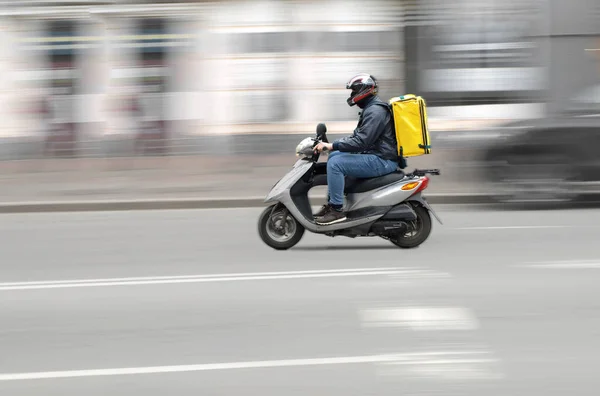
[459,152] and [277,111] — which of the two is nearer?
[459,152]

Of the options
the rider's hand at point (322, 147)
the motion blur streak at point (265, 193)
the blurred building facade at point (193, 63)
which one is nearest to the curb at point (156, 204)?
the motion blur streak at point (265, 193)

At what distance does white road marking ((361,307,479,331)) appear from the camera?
6305mm

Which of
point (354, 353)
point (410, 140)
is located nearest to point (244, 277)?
point (410, 140)

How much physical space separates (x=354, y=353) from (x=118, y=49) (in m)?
15.9

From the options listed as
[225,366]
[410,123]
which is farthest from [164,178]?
[225,366]

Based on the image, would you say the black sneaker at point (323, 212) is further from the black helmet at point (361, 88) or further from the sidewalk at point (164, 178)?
the sidewalk at point (164, 178)

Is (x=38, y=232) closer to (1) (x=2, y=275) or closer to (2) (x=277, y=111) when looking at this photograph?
(1) (x=2, y=275)

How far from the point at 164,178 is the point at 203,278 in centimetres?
838

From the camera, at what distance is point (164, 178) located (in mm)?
16500

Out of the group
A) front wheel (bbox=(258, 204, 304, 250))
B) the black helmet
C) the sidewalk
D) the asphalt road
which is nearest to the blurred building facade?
the sidewalk

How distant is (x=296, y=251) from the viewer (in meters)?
9.60

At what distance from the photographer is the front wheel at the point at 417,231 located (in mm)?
9500

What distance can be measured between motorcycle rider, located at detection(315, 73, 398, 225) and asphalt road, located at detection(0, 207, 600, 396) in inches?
24.0

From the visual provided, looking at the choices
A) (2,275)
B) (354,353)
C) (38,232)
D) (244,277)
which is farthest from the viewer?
(38,232)
